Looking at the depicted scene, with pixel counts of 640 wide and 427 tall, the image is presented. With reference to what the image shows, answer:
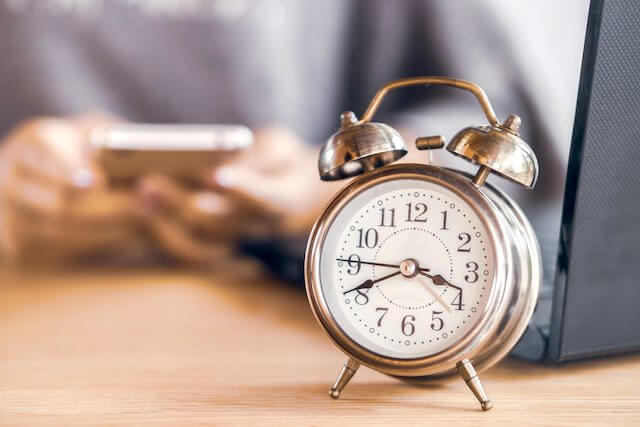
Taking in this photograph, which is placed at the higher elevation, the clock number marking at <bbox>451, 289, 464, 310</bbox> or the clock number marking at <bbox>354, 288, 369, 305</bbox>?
the clock number marking at <bbox>451, 289, 464, 310</bbox>

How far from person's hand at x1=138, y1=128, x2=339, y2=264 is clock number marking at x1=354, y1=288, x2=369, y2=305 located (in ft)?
2.06

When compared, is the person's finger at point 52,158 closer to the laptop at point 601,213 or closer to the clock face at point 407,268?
the clock face at point 407,268

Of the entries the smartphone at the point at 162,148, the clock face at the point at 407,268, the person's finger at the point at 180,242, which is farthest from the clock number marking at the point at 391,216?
the person's finger at the point at 180,242

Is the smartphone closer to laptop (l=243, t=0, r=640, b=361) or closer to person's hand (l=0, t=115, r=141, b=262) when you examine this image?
person's hand (l=0, t=115, r=141, b=262)

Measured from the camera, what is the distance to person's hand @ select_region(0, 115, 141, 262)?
147cm

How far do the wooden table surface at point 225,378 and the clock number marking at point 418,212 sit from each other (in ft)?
0.57

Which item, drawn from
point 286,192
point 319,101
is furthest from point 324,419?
point 319,101

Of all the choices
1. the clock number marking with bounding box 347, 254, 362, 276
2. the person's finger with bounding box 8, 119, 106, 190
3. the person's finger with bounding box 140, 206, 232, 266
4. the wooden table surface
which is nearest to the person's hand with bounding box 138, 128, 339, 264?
the person's finger with bounding box 140, 206, 232, 266

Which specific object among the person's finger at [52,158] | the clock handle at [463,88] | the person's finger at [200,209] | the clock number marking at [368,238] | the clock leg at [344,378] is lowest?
the person's finger at [200,209]

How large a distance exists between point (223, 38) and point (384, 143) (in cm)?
122

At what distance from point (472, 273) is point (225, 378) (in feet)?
0.94

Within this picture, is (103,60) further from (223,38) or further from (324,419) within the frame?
(324,419)

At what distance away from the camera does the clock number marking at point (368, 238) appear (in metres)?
0.72

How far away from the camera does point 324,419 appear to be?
64 cm
